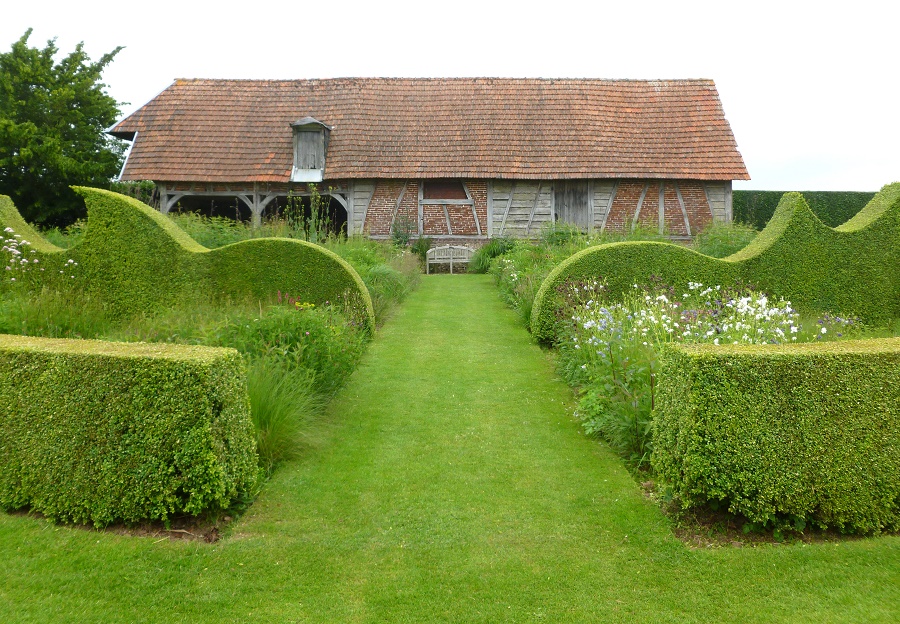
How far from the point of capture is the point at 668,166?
762 inches

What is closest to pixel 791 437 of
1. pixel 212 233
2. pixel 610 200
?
pixel 212 233

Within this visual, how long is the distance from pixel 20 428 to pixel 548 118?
723 inches

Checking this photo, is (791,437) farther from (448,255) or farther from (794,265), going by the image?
(448,255)

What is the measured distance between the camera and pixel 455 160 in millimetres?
19469

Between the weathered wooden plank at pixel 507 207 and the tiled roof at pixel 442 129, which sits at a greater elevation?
the tiled roof at pixel 442 129

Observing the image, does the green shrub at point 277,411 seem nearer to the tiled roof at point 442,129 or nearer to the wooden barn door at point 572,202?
the tiled roof at point 442,129

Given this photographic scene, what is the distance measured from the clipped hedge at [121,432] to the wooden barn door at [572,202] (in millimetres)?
16548

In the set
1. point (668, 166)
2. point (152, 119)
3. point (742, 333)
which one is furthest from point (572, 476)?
point (152, 119)

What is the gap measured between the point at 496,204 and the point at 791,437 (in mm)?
16277

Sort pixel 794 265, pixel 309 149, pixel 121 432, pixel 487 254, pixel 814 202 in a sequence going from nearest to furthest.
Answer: pixel 121 432
pixel 794 265
pixel 487 254
pixel 309 149
pixel 814 202

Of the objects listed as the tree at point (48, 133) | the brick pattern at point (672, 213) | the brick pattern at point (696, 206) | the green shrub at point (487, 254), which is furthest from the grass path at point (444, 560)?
the tree at point (48, 133)

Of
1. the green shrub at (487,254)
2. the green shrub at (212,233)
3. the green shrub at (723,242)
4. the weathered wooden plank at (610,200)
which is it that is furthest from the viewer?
the weathered wooden plank at (610,200)

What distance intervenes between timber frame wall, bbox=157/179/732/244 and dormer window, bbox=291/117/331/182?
1.96 feet

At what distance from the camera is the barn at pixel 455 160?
19.2 m
